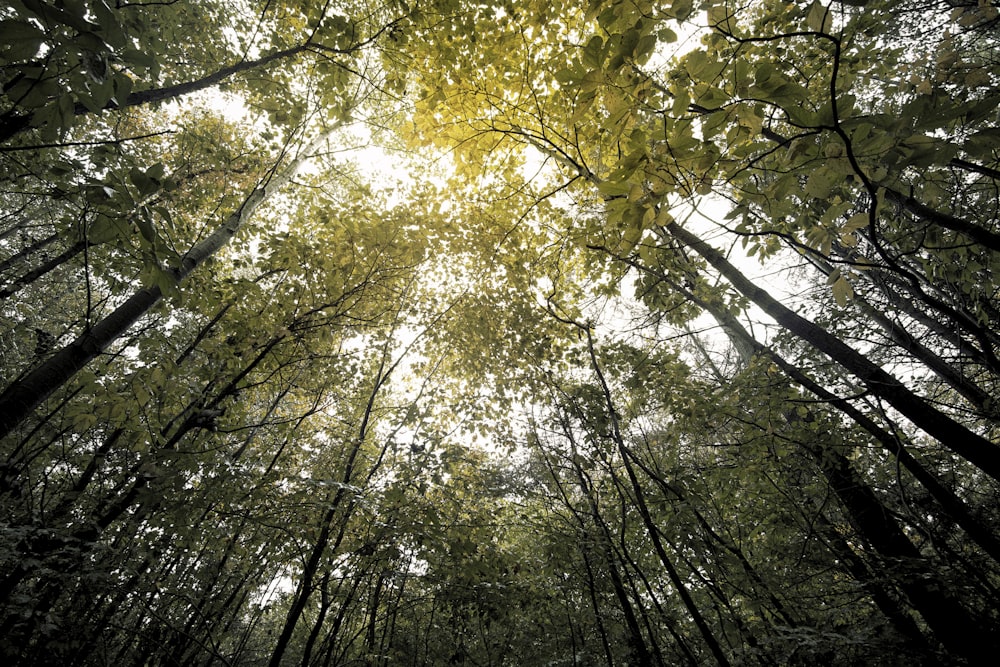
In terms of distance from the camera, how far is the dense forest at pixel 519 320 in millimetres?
1179

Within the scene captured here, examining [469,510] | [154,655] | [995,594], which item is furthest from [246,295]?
[995,594]

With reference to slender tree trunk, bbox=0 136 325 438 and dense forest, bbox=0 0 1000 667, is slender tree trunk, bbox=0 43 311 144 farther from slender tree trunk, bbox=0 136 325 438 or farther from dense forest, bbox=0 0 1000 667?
slender tree trunk, bbox=0 136 325 438

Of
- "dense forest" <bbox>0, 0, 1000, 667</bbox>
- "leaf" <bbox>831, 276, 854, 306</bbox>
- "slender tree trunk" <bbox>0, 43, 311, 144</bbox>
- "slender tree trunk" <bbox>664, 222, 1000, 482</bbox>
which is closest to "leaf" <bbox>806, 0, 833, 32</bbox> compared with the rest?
"dense forest" <bbox>0, 0, 1000, 667</bbox>

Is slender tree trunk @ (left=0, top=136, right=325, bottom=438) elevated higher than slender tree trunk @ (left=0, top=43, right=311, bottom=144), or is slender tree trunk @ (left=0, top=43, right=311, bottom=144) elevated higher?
slender tree trunk @ (left=0, top=43, right=311, bottom=144)

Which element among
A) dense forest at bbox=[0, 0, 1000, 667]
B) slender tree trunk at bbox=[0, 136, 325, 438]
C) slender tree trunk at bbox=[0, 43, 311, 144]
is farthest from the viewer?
slender tree trunk at bbox=[0, 136, 325, 438]

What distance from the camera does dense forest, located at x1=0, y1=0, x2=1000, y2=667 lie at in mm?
1179

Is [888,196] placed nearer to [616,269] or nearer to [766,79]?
[616,269]

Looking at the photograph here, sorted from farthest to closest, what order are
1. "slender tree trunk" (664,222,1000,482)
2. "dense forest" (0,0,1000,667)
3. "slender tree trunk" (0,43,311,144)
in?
1. "slender tree trunk" (664,222,1000,482)
2. "slender tree trunk" (0,43,311,144)
3. "dense forest" (0,0,1000,667)

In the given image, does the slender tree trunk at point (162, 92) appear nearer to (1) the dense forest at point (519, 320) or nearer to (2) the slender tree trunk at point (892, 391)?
(1) the dense forest at point (519, 320)

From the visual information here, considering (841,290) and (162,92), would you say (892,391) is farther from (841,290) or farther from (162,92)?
(162,92)

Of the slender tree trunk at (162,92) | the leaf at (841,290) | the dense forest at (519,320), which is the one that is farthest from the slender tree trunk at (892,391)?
the slender tree trunk at (162,92)

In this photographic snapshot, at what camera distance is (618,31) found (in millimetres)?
1219

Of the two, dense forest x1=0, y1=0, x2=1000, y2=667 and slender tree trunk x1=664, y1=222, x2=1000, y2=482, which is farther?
slender tree trunk x1=664, y1=222, x2=1000, y2=482

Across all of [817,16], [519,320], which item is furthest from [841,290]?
[519,320]
